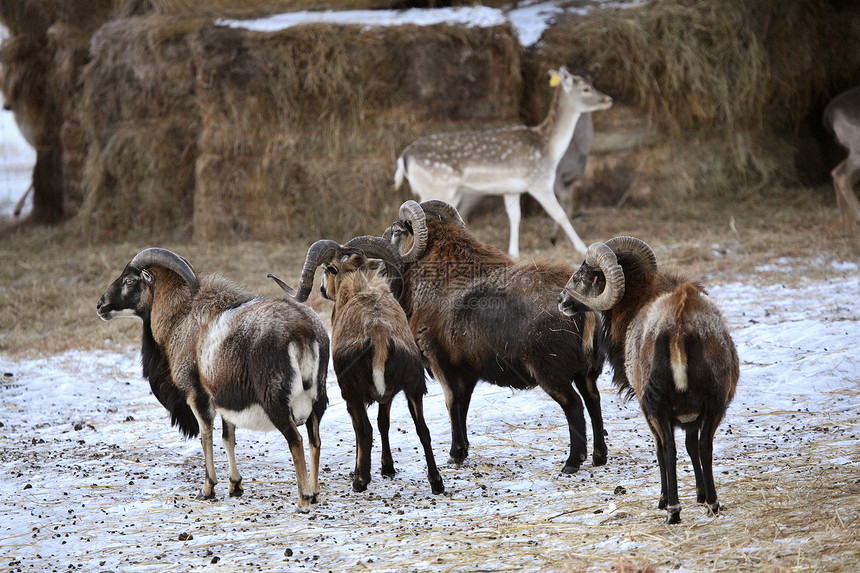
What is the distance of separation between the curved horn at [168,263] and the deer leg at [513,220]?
→ 5.70 m

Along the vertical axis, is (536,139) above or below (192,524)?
above

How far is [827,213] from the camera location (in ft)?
40.6

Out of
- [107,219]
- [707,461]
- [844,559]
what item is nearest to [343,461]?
[707,461]

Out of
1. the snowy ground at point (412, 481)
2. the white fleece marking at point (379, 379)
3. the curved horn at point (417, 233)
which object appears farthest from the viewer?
the curved horn at point (417, 233)

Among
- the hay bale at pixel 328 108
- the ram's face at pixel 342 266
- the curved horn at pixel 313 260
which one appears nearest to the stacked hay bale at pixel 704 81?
the hay bale at pixel 328 108

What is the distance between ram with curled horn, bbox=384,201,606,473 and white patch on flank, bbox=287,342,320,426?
108 cm

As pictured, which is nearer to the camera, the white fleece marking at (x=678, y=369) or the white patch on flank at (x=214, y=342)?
the white fleece marking at (x=678, y=369)

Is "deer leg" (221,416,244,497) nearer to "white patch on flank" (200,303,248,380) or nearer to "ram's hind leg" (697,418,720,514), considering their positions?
"white patch on flank" (200,303,248,380)

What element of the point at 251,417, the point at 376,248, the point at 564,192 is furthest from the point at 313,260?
the point at 564,192

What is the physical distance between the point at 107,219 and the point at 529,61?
671cm

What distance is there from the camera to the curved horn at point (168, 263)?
5652mm

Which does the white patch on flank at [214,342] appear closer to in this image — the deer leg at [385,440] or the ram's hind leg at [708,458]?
the deer leg at [385,440]

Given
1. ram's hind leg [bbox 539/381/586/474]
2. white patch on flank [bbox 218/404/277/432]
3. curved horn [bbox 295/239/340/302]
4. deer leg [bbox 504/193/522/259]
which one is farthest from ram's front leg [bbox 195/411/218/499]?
deer leg [bbox 504/193/522/259]

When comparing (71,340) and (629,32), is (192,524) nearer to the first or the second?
(71,340)
